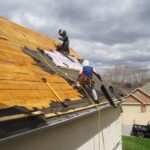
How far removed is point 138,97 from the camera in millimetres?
40531

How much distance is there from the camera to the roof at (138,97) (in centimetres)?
3991

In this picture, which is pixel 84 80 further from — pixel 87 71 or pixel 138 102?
pixel 138 102

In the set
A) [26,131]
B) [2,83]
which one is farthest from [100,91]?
[26,131]

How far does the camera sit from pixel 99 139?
9398 millimetres

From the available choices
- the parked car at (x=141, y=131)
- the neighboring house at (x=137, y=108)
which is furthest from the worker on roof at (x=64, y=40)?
the neighboring house at (x=137, y=108)

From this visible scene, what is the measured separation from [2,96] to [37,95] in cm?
109

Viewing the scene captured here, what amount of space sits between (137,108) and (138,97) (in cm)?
145

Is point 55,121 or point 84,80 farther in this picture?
point 84,80

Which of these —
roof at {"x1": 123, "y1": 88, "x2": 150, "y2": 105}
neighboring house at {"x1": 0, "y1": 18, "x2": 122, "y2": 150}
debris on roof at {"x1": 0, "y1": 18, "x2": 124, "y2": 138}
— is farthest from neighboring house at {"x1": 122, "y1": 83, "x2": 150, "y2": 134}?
debris on roof at {"x1": 0, "y1": 18, "x2": 124, "y2": 138}

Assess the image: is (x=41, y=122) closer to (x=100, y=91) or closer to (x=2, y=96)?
(x=2, y=96)

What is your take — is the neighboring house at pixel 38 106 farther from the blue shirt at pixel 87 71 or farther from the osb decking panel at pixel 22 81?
the blue shirt at pixel 87 71

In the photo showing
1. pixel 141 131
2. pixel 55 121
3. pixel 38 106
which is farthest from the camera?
pixel 141 131

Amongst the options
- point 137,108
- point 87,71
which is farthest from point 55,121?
point 137,108

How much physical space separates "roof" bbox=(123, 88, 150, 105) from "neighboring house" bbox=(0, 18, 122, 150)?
31.0 meters
